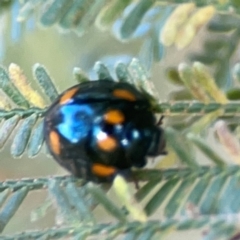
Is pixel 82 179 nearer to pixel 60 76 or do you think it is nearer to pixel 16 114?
pixel 16 114

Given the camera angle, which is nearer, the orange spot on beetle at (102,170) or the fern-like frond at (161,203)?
the fern-like frond at (161,203)

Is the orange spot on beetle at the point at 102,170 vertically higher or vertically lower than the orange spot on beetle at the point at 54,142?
lower

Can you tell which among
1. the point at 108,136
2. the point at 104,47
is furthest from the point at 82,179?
the point at 104,47

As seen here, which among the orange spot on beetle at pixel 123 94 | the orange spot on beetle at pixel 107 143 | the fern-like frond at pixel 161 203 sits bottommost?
the fern-like frond at pixel 161 203

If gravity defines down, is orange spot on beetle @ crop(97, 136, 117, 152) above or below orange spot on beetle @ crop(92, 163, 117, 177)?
above
